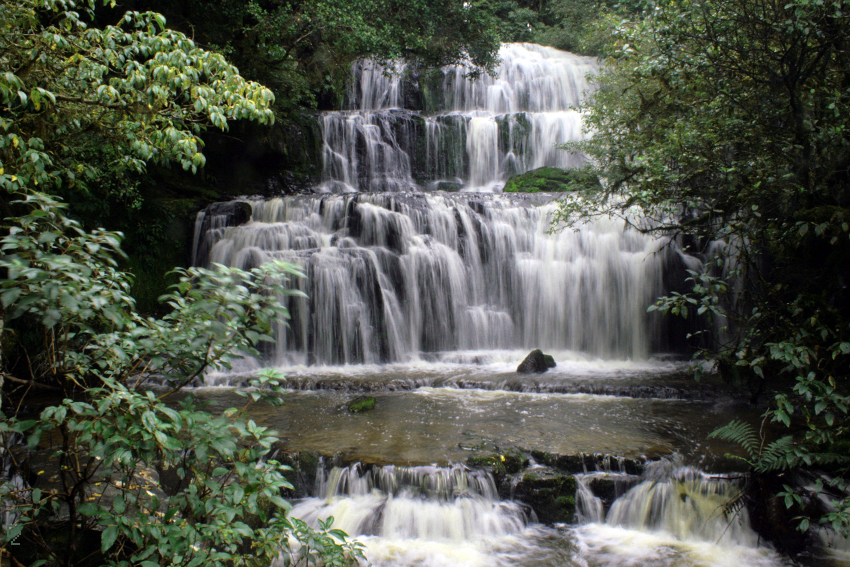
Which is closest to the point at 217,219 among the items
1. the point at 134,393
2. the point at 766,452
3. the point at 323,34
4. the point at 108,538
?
the point at 323,34

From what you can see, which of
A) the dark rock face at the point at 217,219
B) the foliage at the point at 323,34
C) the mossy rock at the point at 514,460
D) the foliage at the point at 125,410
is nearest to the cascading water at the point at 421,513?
the mossy rock at the point at 514,460

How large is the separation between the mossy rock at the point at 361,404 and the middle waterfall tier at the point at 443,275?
11.9ft

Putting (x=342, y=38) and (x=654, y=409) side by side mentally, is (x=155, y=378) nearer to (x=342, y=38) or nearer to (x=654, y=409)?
(x=654, y=409)

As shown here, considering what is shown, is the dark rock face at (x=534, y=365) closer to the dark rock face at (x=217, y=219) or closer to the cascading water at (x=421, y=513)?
the cascading water at (x=421, y=513)

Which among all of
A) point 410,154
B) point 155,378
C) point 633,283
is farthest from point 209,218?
point 633,283

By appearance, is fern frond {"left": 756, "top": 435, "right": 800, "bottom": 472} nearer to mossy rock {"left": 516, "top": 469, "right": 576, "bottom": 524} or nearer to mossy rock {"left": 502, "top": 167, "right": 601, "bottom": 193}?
mossy rock {"left": 516, "top": 469, "right": 576, "bottom": 524}

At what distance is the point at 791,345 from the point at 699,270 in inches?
286

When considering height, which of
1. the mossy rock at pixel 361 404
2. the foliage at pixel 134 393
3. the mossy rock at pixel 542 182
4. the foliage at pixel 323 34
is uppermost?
the foliage at pixel 323 34

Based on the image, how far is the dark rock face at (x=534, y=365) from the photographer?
9.77 metres

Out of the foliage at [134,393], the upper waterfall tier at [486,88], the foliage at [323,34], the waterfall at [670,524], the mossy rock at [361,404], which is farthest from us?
the upper waterfall tier at [486,88]

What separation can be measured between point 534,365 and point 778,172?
530cm

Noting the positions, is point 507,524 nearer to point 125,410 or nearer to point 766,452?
point 766,452

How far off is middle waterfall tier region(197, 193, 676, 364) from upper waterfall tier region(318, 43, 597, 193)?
4.74 m

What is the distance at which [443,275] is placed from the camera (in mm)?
12180
